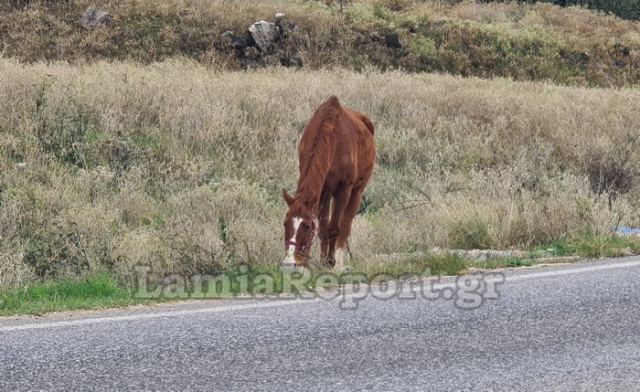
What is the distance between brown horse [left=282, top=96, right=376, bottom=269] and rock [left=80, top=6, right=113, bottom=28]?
21065mm

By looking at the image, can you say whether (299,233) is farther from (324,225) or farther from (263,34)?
(263,34)

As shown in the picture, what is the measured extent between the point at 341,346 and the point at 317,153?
9.32 ft

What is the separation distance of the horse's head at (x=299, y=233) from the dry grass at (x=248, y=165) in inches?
55.7

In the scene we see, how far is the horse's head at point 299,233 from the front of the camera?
311 inches

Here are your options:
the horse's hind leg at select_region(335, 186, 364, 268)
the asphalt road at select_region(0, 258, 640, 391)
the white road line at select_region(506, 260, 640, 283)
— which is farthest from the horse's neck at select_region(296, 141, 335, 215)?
the white road line at select_region(506, 260, 640, 283)

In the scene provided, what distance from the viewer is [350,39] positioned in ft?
102

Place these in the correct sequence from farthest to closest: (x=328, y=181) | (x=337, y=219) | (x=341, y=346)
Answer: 1. (x=337, y=219)
2. (x=328, y=181)
3. (x=341, y=346)

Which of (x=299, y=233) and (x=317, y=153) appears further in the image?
(x=317, y=153)

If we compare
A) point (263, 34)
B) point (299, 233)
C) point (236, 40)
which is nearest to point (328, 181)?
point (299, 233)

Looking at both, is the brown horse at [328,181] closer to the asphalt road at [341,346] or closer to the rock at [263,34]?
the asphalt road at [341,346]

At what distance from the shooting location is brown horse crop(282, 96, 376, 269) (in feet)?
26.2

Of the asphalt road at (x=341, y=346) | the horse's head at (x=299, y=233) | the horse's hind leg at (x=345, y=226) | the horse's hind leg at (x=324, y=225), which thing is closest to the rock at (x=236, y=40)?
the horse's hind leg at (x=345, y=226)

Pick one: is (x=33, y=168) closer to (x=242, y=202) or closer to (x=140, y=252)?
(x=242, y=202)

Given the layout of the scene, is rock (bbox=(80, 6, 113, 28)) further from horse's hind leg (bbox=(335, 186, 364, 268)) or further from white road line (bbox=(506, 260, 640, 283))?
white road line (bbox=(506, 260, 640, 283))
